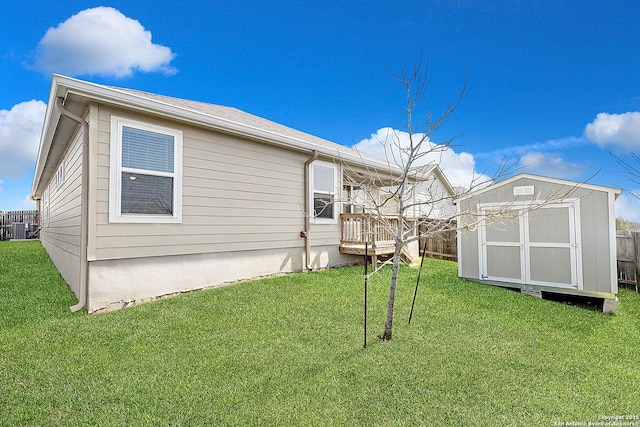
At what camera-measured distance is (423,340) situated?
375 centimetres

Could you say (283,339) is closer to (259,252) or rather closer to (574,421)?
(574,421)

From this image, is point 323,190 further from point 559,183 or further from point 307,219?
point 559,183

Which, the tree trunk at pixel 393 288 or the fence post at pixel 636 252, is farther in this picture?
the fence post at pixel 636 252

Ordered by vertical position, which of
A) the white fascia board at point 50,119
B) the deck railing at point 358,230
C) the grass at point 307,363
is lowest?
the grass at point 307,363

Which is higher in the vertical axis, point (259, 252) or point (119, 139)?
point (119, 139)

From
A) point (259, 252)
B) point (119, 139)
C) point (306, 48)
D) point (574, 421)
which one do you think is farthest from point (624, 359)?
point (306, 48)

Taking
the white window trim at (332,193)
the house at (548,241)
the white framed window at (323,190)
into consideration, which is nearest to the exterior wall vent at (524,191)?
the house at (548,241)

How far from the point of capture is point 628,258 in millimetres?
7445

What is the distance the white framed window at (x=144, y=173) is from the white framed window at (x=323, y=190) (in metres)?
3.24

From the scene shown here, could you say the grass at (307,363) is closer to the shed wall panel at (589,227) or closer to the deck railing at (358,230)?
the shed wall panel at (589,227)

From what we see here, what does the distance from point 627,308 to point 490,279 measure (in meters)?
2.29

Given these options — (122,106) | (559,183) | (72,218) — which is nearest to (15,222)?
(72,218)

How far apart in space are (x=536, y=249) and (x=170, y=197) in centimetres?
713

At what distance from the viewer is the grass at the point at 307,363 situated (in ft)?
7.88
